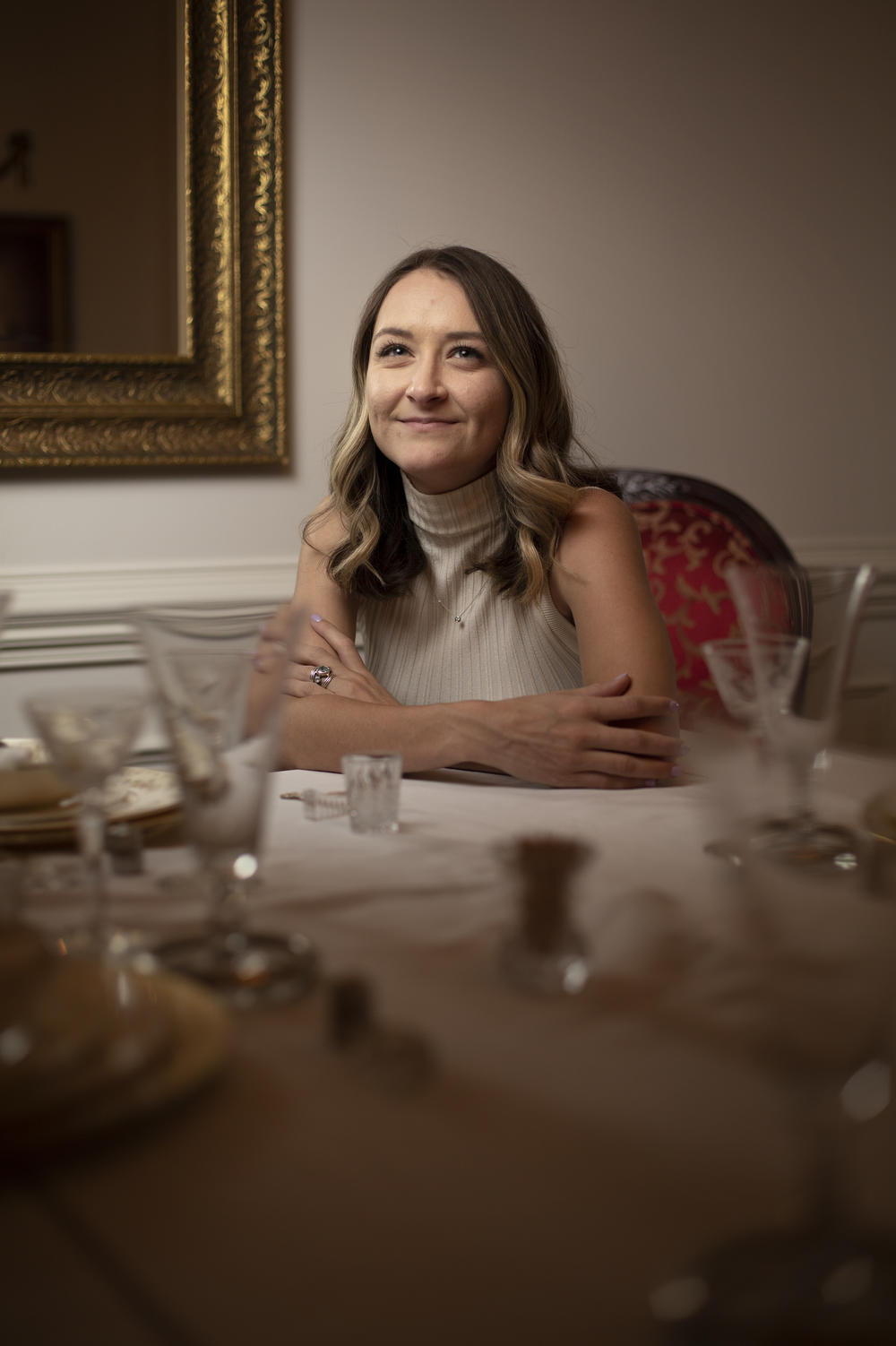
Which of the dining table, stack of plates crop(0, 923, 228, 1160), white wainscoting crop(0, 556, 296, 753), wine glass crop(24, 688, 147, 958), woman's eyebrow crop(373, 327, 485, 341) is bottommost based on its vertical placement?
white wainscoting crop(0, 556, 296, 753)

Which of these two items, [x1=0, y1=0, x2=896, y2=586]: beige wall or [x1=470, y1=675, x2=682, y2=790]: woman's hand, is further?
[x1=0, y1=0, x2=896, y2=586]: beige wall

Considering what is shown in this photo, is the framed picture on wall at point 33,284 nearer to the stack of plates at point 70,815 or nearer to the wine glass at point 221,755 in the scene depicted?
the stack of plates at point 70,815

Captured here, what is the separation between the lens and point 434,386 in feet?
6.14

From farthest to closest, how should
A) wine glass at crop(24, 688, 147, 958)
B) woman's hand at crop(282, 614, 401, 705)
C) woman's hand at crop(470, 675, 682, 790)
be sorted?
woman's hand at crop(282, 614, 401, 705) < woman's hand at crop(470, 675, 682, 790) < wine glass at crop(24, 688, 147, 958)

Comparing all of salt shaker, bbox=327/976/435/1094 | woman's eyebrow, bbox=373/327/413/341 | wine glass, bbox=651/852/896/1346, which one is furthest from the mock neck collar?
salt shaker, bbox=327/976/435/1094

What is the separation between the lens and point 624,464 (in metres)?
3.02

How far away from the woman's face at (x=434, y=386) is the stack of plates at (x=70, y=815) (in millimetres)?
891

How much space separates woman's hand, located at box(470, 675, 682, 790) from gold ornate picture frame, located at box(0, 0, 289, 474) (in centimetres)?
140

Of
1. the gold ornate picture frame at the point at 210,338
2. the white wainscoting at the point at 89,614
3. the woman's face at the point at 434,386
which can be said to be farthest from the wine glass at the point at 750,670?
the gold ornate picture frame at the point at 210,338

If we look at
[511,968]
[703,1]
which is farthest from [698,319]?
[511,968]

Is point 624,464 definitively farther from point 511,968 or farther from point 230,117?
point 511,968

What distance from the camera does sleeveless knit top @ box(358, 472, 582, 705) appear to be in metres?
1.96

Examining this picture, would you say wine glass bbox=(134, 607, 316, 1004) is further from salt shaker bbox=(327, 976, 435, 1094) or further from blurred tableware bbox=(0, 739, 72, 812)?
blurred tableware bbox=(0, 739, 72, 812)

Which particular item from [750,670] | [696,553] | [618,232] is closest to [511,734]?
[750,670]
